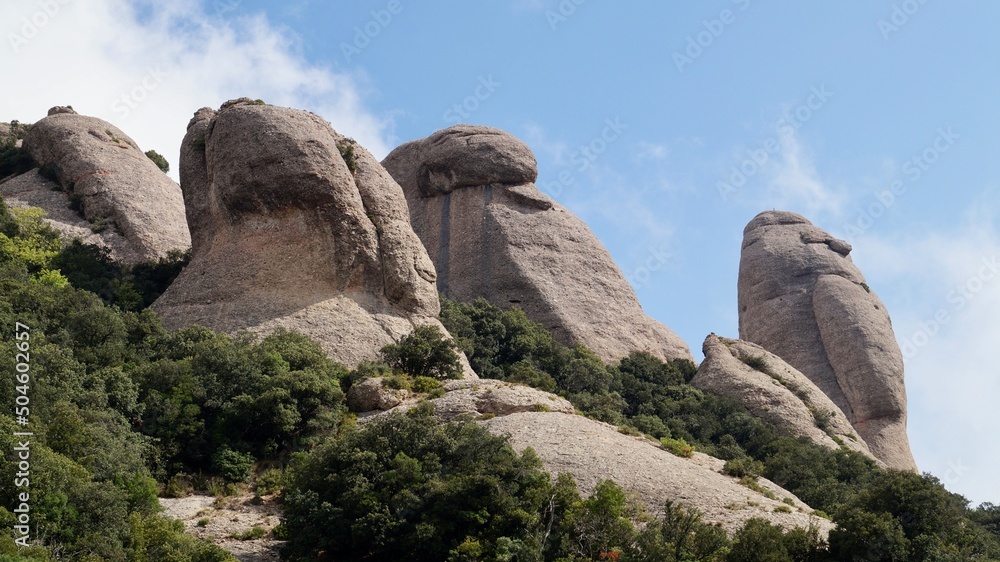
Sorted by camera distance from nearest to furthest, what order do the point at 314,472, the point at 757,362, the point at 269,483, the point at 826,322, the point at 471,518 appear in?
the point at 471,518 < the point at 314,472 < the point at 269,483 < the point at 757,362 < the point at 826,322

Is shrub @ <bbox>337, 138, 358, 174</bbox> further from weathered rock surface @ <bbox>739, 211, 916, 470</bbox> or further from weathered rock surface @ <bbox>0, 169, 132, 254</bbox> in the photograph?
weathered rock surface @ <bbox>739, 211, 916, 470</bbox>

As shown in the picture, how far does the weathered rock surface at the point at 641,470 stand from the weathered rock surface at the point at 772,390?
14591 millimetres

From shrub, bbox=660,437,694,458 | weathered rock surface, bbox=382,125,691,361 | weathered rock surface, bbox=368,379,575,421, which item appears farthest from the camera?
weathered rock surface, bbox=382,125,691,361

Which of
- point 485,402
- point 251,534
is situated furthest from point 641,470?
point 251,534

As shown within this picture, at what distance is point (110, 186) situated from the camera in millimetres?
52406

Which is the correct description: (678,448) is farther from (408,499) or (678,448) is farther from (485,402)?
(408,499)

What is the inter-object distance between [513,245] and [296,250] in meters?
15.2

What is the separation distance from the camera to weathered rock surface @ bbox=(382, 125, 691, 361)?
55062 mm

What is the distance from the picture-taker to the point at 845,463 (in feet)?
148

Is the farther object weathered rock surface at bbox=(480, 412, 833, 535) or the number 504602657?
weathered rock surface at bbox=(480, 412, 833, 535)

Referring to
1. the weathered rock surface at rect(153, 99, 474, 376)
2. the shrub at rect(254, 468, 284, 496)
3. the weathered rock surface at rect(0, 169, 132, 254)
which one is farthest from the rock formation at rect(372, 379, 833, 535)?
the weathered rock surface at rect(0, 169, 132, 254)

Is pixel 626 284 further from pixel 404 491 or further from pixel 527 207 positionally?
pixel 404 491

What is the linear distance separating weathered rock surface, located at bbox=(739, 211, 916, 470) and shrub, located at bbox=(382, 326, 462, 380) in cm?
2517

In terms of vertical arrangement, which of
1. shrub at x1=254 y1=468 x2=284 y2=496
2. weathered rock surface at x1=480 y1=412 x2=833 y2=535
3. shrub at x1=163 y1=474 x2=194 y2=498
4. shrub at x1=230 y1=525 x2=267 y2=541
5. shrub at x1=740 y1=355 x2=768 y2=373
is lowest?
shrub at x1=230 y1=525 x2=267 y2=541
